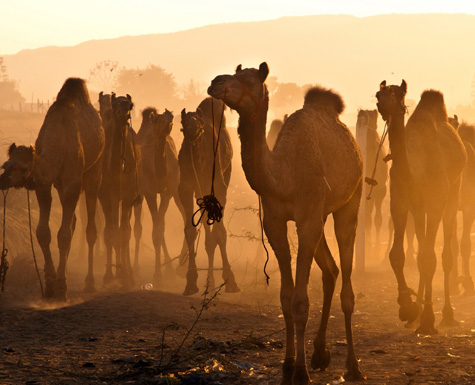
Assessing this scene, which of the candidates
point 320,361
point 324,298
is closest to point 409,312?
point 324,298

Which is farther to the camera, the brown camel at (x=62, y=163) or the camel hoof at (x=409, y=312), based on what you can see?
the brown camel at (x=62, y=163)

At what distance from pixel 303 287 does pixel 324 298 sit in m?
1.41

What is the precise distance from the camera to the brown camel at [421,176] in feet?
32.2

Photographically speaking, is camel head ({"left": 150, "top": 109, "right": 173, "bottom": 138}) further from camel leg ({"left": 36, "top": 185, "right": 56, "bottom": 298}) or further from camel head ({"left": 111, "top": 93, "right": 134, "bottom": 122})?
camel leg ({"left": 36, "top": 185, "right": 56, "bottom": 298})

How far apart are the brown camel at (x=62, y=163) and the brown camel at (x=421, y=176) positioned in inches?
206

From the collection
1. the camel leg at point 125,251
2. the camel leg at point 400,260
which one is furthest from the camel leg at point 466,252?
the camel leg at point 125,251

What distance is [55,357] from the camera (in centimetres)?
799

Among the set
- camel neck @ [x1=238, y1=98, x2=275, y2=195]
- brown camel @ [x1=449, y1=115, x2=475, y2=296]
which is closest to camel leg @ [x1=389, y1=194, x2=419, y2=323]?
camel neck @ [x1=238, y1=98, x2=275, y2=195]

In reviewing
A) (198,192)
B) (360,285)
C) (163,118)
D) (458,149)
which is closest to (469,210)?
(360,285)

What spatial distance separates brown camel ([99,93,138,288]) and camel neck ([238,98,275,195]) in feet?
23.8

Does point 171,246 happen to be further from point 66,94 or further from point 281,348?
point 281,348

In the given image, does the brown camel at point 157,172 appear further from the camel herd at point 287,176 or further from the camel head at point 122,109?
the camel head at point 122,109

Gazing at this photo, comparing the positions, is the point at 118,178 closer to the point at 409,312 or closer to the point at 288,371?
the point at 409,312

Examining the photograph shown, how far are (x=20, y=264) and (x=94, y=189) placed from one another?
227cm
